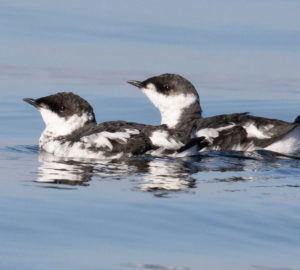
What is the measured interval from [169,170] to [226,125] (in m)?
2.25

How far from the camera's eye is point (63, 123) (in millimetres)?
11867

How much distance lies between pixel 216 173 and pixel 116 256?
12.6ft

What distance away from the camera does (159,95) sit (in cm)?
1292

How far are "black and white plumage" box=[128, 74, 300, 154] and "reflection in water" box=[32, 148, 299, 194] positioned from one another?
236 mm

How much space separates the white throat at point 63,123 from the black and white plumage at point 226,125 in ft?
4.43

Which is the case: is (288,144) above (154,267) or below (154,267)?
above

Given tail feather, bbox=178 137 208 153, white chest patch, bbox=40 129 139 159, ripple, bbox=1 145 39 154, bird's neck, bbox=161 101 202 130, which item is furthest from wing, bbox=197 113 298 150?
ripple, bbox=1 145 39 154

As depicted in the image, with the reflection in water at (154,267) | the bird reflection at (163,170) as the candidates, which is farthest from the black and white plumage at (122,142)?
the reflection in water at (154,267)

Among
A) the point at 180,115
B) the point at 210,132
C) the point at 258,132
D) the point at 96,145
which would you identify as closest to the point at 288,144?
the point at 258,132

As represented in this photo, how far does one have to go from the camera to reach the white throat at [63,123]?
11.8 m

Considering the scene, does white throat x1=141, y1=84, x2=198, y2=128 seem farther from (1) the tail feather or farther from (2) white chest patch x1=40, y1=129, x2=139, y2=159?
(2) white chest patch x1=40, y1=129, x2=139, y2=159

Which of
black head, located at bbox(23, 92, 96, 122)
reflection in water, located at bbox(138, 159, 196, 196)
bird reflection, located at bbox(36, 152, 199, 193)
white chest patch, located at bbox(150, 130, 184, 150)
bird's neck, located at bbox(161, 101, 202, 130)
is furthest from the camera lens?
bird's neck, located at bbox(161, 101, 202, 130)

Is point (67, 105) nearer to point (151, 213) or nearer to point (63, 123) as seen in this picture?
point (63, 123)

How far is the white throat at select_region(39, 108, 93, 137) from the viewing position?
11.8 m
